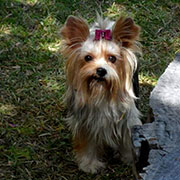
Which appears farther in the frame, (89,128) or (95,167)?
(95,167)

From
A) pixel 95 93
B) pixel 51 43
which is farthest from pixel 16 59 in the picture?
pixel 95 93

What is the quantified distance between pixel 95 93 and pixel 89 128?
0.39 m

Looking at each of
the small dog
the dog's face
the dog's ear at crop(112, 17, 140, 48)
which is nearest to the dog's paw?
the small dog

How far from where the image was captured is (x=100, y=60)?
307cm

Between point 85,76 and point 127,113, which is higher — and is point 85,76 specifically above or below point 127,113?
above

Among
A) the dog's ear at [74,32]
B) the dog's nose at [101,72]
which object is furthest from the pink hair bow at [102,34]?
the dog's nose at [101,72]

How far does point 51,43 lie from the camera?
16.7 feet

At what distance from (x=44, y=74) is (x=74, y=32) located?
1549mm

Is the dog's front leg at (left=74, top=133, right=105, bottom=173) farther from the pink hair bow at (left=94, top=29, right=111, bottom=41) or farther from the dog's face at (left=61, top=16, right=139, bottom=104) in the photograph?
the pink hair bow at (left=94, top=29, right=111, bottom=41)

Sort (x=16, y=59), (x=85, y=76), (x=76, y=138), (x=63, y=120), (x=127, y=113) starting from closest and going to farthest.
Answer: (x=85, y=76) → (x=127, y=113) → (x=76, y=138) → (x=63, y=120) → (x=16, y=59)

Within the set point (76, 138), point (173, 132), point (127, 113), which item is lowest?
point (76, 138)

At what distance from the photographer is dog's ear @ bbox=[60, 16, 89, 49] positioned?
310 centimetres

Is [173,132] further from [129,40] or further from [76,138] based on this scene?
[76,138]

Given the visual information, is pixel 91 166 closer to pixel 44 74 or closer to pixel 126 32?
pixel 126 32
